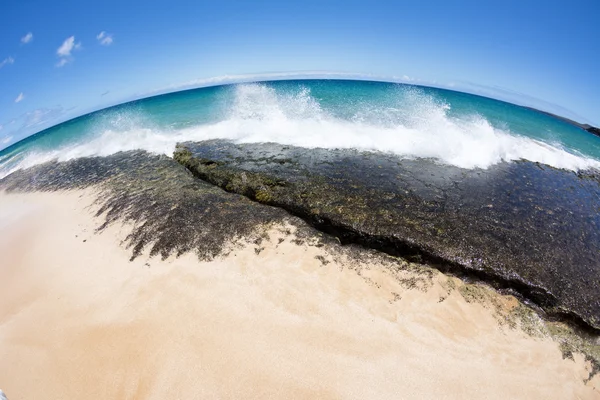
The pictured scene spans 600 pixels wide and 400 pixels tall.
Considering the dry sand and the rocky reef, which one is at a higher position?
the rocky reef

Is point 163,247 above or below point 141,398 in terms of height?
above

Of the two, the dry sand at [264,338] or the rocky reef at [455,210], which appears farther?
the rocky reef at [455,210]

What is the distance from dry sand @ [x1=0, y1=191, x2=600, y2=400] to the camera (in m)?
2.88

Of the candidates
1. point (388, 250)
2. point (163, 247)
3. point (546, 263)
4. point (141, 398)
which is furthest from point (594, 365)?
point (163, 247)

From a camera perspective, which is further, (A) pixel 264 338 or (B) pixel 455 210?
(B) pixel 455 210

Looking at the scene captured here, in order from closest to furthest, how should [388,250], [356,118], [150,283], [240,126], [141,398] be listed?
[141,398] < [150,283] < [388,250] < [240,126] < [356,118]

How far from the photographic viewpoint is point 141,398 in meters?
2.84

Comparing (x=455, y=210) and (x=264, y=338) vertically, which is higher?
(x=455, y=210)

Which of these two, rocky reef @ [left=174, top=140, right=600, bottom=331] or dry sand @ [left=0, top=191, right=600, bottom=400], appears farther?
rocky reef @ [left=174, top=140, right=600, bottom=331]

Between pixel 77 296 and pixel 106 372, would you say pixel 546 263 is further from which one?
pixel 77 296

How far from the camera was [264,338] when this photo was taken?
3.29 meters

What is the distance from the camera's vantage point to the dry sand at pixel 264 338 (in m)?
2.88

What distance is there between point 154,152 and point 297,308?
392 inches

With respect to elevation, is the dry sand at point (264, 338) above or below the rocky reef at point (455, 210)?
below
